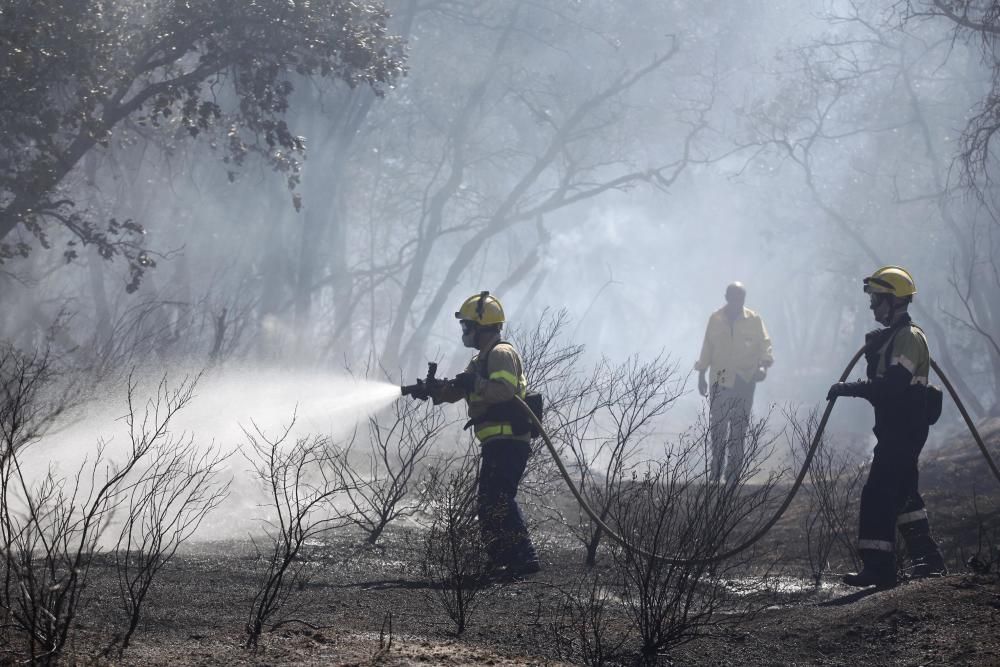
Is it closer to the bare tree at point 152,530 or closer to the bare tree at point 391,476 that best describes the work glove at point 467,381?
the bare tree at point 391,476

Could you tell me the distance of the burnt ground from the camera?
416cm

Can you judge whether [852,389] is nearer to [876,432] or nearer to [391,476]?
[876,432]

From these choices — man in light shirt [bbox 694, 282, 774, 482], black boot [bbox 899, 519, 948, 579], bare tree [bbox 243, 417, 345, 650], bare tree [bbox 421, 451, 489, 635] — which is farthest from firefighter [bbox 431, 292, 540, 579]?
man in light shirt [bbox 694, 282, 774, 482]

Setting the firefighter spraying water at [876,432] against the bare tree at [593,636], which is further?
the firefighter spraying water at [876,432]

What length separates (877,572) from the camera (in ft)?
19.9

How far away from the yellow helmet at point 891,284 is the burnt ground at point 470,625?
5.24ft

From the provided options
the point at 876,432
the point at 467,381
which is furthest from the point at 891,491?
the point at 467,381

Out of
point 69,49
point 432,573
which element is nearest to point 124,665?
point 432,573

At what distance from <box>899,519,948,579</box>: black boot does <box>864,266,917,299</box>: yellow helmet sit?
1.31m

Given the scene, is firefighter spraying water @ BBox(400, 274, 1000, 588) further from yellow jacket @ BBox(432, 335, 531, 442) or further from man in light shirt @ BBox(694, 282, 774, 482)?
man in light shirt @ BBox(694, 282, 774, 482)

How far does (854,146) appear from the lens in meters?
33.2

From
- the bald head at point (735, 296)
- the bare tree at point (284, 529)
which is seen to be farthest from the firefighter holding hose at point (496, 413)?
the bald head at point (735, 296)

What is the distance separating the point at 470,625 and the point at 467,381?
2002 mm

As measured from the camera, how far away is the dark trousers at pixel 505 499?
620 centimetres
